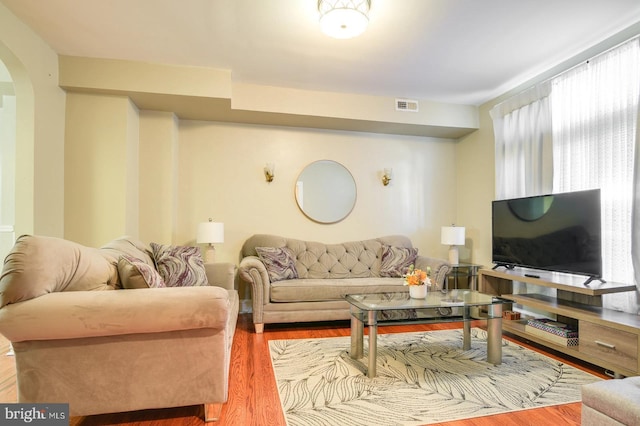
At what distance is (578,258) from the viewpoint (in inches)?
109

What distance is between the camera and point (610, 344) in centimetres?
226

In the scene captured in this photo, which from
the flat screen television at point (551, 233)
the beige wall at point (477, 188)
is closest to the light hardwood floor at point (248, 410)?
the flat screen television at point (551, 233)

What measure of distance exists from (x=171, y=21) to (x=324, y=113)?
186 cm

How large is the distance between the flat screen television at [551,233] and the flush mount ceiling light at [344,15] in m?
2.26

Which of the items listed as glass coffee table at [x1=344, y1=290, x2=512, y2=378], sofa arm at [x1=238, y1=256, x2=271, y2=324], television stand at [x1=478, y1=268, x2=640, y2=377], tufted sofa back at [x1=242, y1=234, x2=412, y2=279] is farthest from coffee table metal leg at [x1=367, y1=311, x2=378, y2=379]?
tufted sofa back at [x1=242, y1=234, x2=412, y2=279]

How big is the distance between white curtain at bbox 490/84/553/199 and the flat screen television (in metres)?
0.27

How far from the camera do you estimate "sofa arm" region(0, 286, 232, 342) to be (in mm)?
1408

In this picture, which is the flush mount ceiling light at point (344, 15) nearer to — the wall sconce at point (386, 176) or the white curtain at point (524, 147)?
the white curtain at point (524, 147)

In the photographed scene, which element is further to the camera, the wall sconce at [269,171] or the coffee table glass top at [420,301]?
the wall sconce at [269,171]

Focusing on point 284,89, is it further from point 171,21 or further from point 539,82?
point 539,82

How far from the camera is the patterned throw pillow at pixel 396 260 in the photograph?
3.94 metres

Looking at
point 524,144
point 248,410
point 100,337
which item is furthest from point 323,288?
point 524,144

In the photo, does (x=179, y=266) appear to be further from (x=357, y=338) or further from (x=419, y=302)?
(x=419, y=302)

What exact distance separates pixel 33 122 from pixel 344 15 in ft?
8.87
